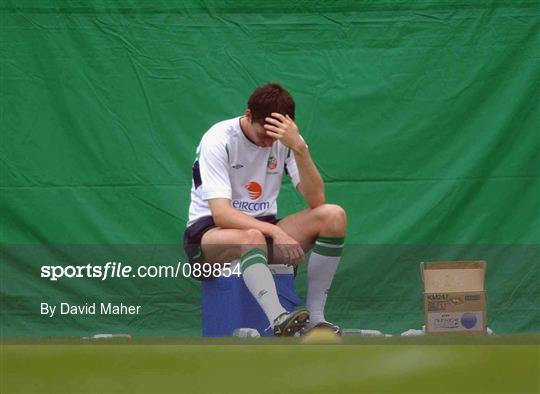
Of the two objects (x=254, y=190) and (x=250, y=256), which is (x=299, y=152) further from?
(x=250, y=256)

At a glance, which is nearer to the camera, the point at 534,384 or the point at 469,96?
the point at 534,384

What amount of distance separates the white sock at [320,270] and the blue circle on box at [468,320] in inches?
21.2

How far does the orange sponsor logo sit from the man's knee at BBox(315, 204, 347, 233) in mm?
268

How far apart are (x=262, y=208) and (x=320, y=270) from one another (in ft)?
1.01

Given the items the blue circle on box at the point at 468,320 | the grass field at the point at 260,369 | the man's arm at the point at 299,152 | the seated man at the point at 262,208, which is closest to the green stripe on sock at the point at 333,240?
the seated man at the point at 262,208

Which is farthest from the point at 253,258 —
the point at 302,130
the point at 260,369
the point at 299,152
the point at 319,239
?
the point at 260,369

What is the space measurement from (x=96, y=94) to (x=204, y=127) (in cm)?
50

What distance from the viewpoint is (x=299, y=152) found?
4.04 m

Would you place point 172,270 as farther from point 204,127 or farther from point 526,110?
point 526,110

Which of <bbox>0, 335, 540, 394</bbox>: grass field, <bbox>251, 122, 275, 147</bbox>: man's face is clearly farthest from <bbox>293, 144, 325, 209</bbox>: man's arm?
<bbox>0, 335, 540, 394</bbox>: grass field

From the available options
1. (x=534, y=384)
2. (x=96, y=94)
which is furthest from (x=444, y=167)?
(x=534, y=384)

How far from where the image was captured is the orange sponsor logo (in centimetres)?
416

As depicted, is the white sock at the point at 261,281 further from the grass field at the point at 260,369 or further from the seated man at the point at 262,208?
the grass field at the point at 260,369

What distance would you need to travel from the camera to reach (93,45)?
16.5 feet
